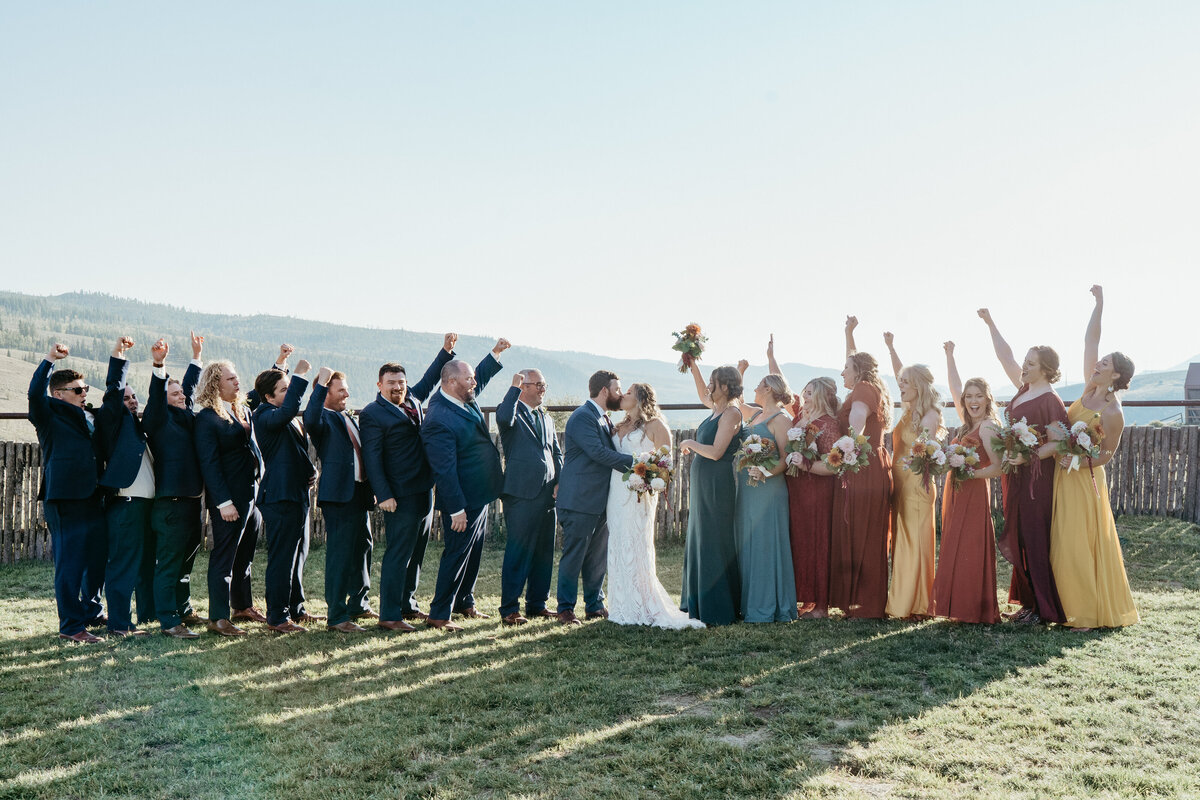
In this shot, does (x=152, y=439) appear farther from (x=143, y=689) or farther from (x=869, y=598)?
(x=869, y=598)

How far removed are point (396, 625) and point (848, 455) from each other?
3689mm

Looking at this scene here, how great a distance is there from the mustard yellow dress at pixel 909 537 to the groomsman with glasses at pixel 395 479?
3743mm

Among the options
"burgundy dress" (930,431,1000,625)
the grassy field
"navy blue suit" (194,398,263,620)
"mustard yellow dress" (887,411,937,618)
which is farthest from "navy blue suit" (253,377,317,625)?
"burgundy dress" (930,431,1000,625)

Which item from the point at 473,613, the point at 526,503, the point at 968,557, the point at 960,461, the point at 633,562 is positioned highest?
the point at 960,461

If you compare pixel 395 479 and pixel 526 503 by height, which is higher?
pixel 395 479

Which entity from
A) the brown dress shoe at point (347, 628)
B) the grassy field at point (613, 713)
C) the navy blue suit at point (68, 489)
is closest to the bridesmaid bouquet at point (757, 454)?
the grassy field at point (613, 713)

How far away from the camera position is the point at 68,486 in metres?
6.50

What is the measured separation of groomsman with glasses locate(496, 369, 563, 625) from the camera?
24.1 feet

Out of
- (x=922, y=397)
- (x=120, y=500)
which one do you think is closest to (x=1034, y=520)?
(x=922, y=397)

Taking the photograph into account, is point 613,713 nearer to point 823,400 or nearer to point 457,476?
point 457,476

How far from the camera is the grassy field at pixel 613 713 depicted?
13.0 ft

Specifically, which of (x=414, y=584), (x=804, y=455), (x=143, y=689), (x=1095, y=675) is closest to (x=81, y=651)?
(x=143, y=689)

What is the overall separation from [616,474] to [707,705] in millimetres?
2772

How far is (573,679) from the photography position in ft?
18.0
